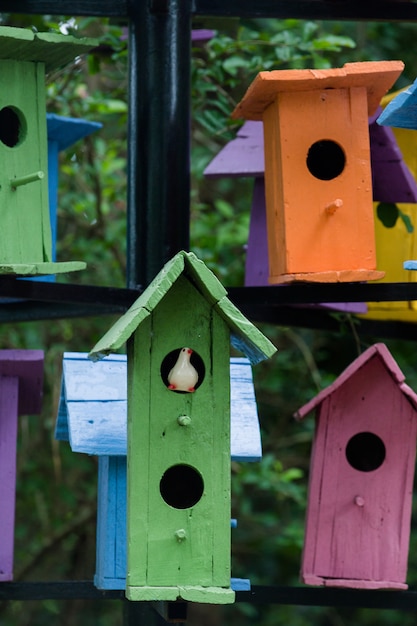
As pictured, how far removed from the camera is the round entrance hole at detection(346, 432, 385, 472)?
3.46 m

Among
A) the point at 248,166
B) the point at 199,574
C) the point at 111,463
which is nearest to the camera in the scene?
the point at 199,574

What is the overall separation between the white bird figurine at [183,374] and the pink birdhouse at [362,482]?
510 mm

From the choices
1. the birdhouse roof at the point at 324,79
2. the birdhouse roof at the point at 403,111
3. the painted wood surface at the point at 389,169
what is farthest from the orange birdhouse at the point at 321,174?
the painted wood surface at the point at 389,169

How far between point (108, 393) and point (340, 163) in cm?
78

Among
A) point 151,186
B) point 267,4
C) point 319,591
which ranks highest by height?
point 267,4

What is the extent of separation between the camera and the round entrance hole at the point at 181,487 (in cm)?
298

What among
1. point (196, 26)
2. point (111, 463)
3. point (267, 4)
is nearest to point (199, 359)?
point (111, 463)

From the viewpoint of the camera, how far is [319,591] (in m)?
3.35

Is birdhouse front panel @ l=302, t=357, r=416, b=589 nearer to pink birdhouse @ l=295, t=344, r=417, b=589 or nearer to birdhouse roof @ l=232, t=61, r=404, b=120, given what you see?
pink birdhouse @ l=295, t=344, r=417, b=589

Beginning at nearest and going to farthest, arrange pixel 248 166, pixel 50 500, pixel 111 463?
pixel 111 463 → pixel 248 166 → pixel 50 500

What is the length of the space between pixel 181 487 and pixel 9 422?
0.58 meters

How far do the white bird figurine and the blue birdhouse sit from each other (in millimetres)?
294

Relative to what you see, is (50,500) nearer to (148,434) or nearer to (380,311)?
(380,311)

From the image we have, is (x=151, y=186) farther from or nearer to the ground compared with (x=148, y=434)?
farther from the ground
